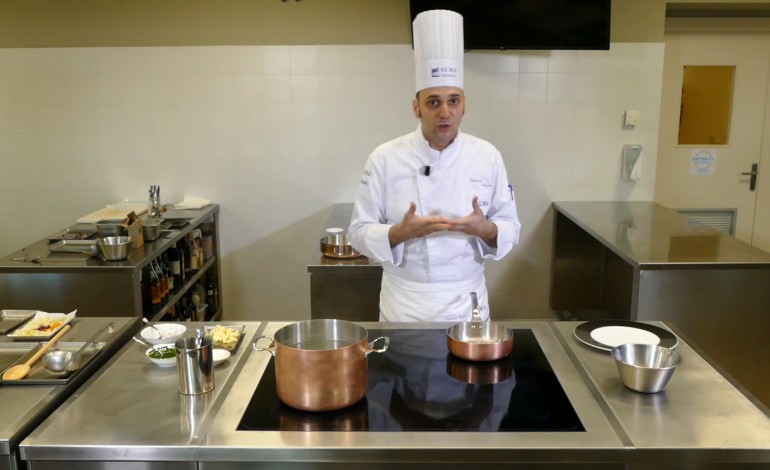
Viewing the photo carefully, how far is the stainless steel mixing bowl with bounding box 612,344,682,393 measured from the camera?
1.40 metres

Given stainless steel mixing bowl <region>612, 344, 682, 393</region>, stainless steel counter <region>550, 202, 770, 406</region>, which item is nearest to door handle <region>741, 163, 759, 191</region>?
stainless steel counter <region>550, 202, 770, 406</region>

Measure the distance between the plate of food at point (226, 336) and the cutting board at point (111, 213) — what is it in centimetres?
204

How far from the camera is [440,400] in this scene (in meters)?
1.41

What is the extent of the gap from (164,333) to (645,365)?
1.21m

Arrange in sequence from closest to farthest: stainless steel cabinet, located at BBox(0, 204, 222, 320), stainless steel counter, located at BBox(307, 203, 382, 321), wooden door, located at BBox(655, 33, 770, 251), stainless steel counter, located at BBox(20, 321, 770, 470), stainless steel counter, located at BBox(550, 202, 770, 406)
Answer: stainless steel counter, located at BBox(20, 321, 770, 470), stainless steel counter, located at BBox(550, 202, 770, 406), stainless steel cabinet, located at BBox(0, 204, 222, 320), stainless steel counter, located at BBox(307, 203, 382, 321), wooden door, located at BBox(655, 33, 770, 251)

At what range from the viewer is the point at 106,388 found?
1.49 meters

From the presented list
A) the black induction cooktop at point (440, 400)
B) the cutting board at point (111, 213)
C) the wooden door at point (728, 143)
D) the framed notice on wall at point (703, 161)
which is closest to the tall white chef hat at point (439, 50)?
the black induction cooktop at point (440, 400)

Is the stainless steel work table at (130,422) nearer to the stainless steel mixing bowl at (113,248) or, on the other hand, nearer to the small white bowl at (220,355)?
the small white bowl at (220,355)

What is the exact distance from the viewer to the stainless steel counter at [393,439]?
1.23 m

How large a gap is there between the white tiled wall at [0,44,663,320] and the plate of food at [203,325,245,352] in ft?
7.95

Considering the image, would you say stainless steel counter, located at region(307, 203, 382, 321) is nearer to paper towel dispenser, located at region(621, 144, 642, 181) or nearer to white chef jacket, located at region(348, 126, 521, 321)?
white chef jacket, located at region(348, 126, 521, 321)

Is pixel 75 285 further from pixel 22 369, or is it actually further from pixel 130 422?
pixel 130 422

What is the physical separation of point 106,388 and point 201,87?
2870mm

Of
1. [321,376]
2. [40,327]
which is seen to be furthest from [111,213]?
[321,376]
